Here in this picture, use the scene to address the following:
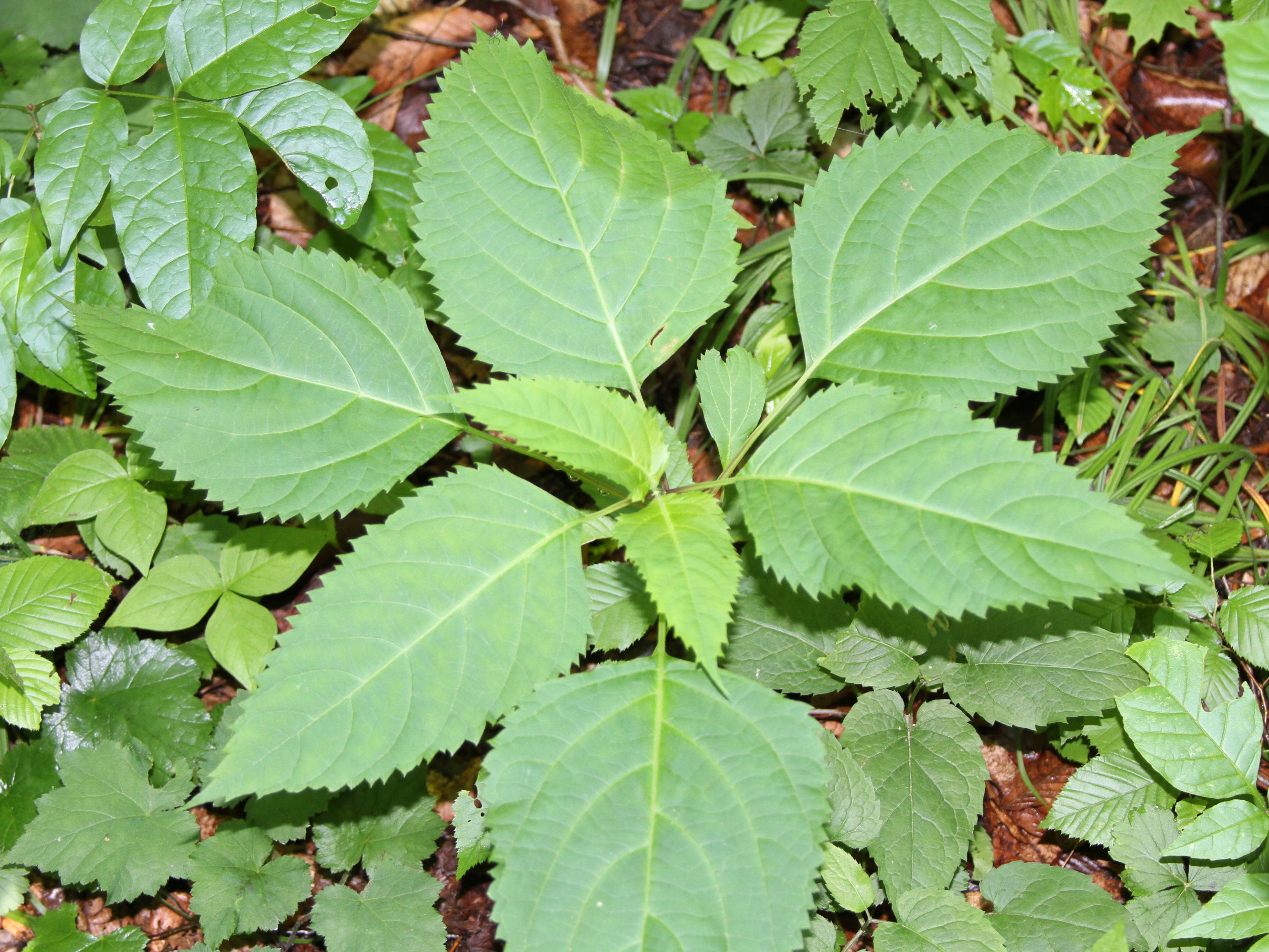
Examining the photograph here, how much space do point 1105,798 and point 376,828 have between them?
1874mm

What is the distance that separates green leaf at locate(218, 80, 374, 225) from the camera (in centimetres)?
234

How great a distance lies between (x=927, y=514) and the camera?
1662 millimetres

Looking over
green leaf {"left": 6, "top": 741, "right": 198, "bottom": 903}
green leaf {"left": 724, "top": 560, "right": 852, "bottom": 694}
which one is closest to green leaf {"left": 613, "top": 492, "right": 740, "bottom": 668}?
green leaf {"left": 724, "top": 560, "right": 852, "bottom": 694}

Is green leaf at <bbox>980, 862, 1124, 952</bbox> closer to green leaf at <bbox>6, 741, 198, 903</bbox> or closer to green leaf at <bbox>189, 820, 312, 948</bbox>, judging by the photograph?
green leaf at <bbox>189, 820, 312, 948</bbox>

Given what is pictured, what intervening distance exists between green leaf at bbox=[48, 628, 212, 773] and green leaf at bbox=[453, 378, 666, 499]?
4.63 ft

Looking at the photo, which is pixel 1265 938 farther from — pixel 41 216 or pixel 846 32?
pixel 41 216

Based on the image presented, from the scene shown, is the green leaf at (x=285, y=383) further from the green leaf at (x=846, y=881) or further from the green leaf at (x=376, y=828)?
the green leaf at (x=846, y=881)

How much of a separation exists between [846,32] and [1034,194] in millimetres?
862

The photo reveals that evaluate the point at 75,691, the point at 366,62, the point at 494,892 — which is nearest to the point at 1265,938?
the point at 494,892

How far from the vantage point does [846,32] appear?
254 cm

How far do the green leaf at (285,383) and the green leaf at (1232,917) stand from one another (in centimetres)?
197

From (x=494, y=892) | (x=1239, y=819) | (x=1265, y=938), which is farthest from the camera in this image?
(x=1239, y=819)

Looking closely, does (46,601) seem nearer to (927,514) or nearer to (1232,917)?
(927,514)

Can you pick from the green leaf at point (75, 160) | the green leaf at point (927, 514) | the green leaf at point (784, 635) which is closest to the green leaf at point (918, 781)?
the green leaf at point (784, 635)
